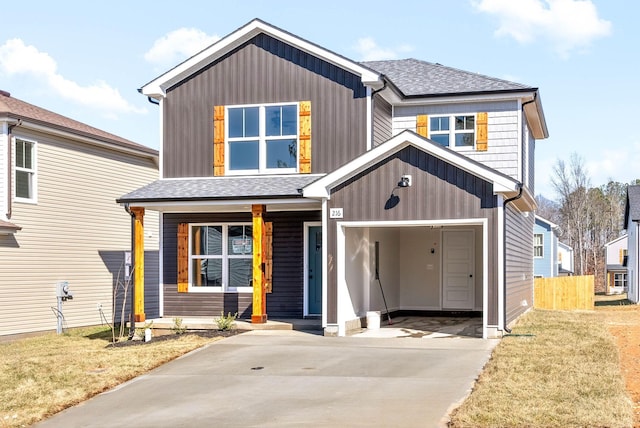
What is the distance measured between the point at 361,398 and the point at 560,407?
2.44 metres

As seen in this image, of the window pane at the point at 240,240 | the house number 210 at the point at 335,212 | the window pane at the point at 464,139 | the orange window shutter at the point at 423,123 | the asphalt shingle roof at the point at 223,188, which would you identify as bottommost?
the window pane at the point at 240,240

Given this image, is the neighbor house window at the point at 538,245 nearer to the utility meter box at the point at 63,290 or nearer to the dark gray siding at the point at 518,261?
the dark gray siding at the point at 518,261

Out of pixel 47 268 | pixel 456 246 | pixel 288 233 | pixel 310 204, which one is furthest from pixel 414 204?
pixel 47 268

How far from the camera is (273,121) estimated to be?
1858 cm

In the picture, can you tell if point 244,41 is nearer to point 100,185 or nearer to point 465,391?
point 100,185

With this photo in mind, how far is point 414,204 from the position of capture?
51.4 feet

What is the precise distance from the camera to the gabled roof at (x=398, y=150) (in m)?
14.9

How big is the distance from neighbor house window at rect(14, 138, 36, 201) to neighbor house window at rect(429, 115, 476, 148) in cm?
1017

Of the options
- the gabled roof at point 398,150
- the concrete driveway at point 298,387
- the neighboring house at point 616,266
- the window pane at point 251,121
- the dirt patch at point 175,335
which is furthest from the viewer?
the neighboring house at point 616,266

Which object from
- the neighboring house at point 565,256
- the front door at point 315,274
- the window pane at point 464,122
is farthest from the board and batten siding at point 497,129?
the neighboring house at point 565,256

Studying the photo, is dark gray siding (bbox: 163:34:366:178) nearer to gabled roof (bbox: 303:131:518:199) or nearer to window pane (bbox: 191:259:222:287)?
gabled roof (bbox: 303:131:518:199)

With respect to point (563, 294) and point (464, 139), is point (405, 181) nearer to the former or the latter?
point (464, 139)

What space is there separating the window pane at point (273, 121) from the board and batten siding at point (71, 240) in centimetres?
615

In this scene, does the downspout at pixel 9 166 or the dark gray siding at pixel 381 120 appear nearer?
the dark gray siding at pixel 381 120
